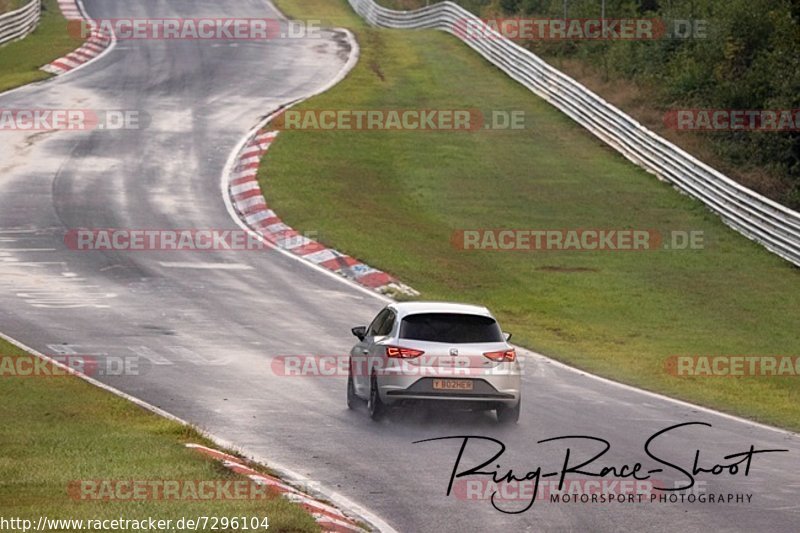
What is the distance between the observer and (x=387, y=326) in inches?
697

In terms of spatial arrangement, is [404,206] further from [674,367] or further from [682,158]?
[674,367]

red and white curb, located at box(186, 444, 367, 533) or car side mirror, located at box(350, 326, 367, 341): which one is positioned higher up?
red and white curb, located at box(186, 444, 367, 533)

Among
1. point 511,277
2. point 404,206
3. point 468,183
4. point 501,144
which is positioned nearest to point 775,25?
point 501,144

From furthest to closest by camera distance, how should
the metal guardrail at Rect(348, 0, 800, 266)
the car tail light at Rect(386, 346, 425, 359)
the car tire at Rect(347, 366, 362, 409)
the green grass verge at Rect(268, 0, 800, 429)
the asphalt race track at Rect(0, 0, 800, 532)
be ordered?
the metal guardrail at Rect(348, 0, 800, 266), the green grass verge at Rect(268, 0, 800, 429), the car tire at Rect(347, 366, 362, 409), the car tail light at Rect(386, 346, 425, 359), the asphalt race track at Rect(0, 0, 800, 532)

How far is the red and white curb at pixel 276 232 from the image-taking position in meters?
27.3

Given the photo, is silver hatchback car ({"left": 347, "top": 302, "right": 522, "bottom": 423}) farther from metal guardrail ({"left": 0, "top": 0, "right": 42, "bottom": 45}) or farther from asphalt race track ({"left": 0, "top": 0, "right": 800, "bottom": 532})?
metal guardrail ({"left": 0, "top": 0, "right": 42, "bottom": 45})

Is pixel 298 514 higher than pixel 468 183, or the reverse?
pixel 298 514

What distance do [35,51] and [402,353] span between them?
1538 inches

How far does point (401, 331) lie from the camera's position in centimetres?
1705

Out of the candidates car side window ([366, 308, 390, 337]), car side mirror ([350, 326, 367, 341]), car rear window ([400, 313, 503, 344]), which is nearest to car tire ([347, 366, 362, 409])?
car side mirror ([350, 326, 367, 341])

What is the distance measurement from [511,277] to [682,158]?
10282mm

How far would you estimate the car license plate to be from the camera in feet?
54.7

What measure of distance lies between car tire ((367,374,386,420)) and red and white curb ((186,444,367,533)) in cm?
279

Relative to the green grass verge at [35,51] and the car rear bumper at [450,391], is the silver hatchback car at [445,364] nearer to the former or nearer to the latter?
the car rear bumper at [450,391]
